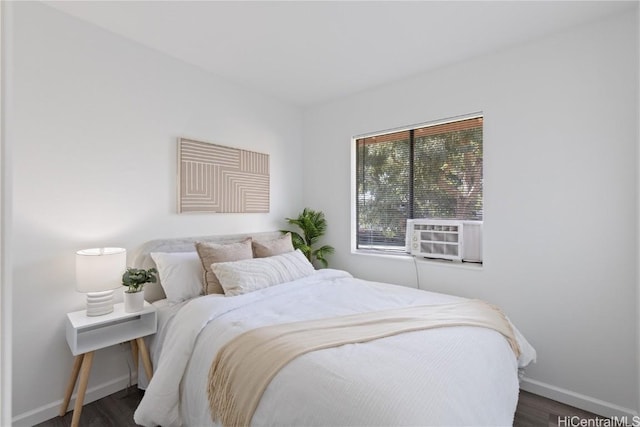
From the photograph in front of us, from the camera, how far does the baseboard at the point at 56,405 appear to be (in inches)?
76.8

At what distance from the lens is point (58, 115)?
82.5 inches

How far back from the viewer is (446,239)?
2861 millimetres

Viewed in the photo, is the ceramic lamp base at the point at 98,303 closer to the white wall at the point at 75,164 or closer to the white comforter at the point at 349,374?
the white wall at the point at 75,164

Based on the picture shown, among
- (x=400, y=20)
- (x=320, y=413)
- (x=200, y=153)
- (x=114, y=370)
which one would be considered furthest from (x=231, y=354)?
(x=400, y=20)

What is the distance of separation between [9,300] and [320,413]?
1085mm

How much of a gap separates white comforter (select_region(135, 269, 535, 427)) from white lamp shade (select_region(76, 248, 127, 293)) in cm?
48

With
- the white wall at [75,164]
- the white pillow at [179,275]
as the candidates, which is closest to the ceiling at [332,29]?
the white wall at [75,164]

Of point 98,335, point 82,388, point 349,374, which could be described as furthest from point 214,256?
point 349,374

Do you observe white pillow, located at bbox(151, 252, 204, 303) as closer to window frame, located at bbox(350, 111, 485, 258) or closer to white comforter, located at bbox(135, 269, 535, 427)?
white comforter, located at bbox(135, 269, 535, 427)

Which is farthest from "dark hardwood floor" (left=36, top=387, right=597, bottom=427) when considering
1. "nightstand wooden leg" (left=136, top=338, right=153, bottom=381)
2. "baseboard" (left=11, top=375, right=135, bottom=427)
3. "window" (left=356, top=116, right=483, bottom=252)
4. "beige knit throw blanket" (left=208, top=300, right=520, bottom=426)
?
"window" (left=356, top=116, right=483, bottom=252)

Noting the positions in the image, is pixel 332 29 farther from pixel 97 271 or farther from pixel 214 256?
pixel 97 271

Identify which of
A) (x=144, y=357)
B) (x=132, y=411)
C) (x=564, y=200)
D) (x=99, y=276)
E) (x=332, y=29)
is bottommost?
(x=132, y=411)

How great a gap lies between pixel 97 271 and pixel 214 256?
0.73 meters

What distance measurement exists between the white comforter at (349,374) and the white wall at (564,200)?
0.57 metres
